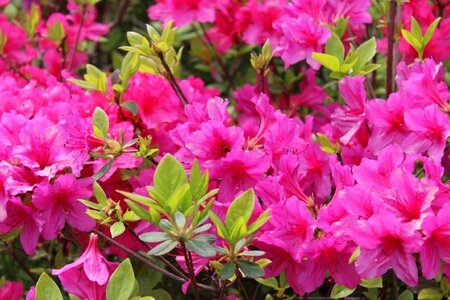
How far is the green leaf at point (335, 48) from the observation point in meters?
1.35

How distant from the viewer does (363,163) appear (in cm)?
111

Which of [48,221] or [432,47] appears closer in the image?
[48,221]

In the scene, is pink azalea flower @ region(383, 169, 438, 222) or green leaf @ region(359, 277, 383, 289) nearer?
A: pink azalea flower @ region(383, 169, 438, 222)

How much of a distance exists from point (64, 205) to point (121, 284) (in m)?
0.22

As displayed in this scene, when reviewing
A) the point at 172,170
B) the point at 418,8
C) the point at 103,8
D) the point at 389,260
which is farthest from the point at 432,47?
the point at 103,8

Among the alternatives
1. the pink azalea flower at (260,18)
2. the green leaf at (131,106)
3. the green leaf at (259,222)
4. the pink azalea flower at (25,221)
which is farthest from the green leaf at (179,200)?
the pink azalea flower at (260,18)

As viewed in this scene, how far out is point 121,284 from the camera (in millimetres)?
1093

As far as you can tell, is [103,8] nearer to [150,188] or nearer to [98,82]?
[98,82]

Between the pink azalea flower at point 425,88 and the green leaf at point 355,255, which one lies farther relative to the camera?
the pink azalea flower at point 425,88

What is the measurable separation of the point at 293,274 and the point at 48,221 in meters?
0.42

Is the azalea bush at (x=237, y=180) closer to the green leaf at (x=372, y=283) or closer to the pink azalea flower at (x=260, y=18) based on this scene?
the green leaf at (x=372, y=283)

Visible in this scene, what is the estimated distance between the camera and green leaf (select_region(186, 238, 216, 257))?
0.99 meters

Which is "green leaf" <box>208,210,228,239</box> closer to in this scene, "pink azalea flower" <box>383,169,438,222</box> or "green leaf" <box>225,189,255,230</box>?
"green leaf" <box>225,189,255,230</box>

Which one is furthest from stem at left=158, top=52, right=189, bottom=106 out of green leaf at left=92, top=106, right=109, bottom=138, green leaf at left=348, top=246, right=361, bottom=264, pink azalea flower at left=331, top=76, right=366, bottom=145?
green leaf at left=348, top=246, right=361, bottom=264
